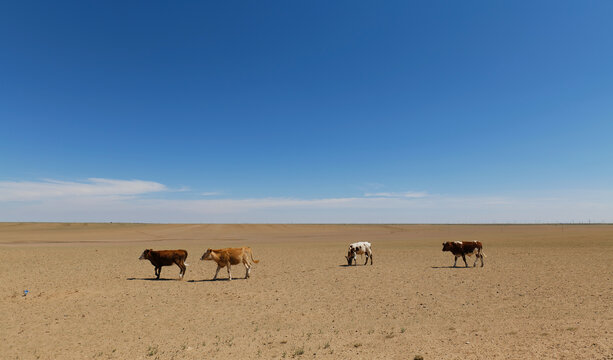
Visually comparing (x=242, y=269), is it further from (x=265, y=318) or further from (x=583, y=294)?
(x=583, y=294)

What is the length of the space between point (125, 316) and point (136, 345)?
3.06 metres

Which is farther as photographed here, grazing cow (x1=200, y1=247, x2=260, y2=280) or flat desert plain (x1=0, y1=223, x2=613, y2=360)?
grazing cow (x1=200, y1=247, x2=260, y2=280)

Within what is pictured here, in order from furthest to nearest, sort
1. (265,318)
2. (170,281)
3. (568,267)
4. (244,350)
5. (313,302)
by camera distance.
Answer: (568,267) → (170,281) → (313,302) → (265,318) → (244,350)

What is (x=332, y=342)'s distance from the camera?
29.4ft

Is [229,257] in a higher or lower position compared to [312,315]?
higher

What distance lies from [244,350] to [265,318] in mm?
2769

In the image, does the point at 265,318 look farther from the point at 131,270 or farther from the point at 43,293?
the point at 131,270

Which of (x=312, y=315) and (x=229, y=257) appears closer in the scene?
(x=312, y=315)

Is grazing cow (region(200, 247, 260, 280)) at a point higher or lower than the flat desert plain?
higher

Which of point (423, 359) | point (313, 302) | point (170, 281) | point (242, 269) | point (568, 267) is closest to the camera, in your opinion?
point (423, 359)

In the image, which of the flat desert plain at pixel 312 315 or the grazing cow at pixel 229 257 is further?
the grazing cow at pixel 229 257

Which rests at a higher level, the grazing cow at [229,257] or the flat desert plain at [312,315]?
the grazing cow at [229,257]

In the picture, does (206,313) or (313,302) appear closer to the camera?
(206,313)

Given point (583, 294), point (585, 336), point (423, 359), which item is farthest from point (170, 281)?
point (583, 294)
